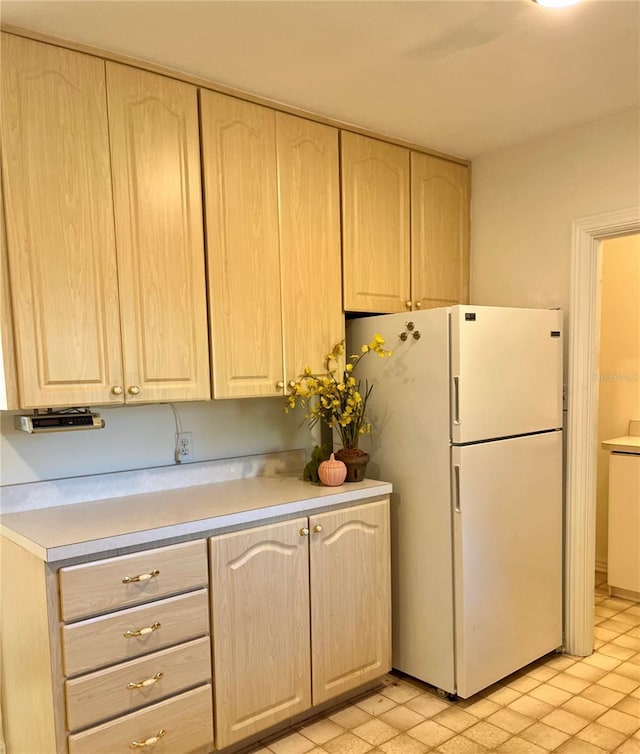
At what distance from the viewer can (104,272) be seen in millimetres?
1909

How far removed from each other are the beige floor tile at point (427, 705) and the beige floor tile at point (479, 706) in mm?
66

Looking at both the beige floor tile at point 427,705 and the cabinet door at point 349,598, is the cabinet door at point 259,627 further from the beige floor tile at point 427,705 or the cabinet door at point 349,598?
the beige floor tile at point 427,705

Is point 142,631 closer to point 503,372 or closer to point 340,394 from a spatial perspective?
point 340,394

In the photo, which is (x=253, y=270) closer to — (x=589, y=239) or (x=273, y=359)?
(x=273, y=359)

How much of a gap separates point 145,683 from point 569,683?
1.78 m

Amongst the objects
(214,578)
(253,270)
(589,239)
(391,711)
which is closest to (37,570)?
(214,578)

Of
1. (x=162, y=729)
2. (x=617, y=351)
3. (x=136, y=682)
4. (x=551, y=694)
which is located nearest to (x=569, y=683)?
(x=551, y=694)

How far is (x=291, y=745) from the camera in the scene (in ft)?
6.98

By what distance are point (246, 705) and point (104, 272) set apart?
153 cm

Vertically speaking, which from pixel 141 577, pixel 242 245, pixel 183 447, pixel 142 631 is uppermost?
pixel 242 245

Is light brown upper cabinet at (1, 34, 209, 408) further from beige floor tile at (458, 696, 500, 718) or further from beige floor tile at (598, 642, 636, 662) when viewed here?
beige floor tile at (598, 642, 636, 662)

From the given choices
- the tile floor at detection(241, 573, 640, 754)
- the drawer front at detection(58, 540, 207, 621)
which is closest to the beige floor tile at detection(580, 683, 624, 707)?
the tile floor at detection(241, 573, 640, 754)

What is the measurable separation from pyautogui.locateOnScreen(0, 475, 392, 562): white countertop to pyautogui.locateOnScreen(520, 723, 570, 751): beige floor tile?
1.00 metres

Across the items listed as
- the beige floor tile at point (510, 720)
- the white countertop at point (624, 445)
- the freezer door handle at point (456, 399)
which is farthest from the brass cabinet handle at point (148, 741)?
the white countertop at point (624, 445)
